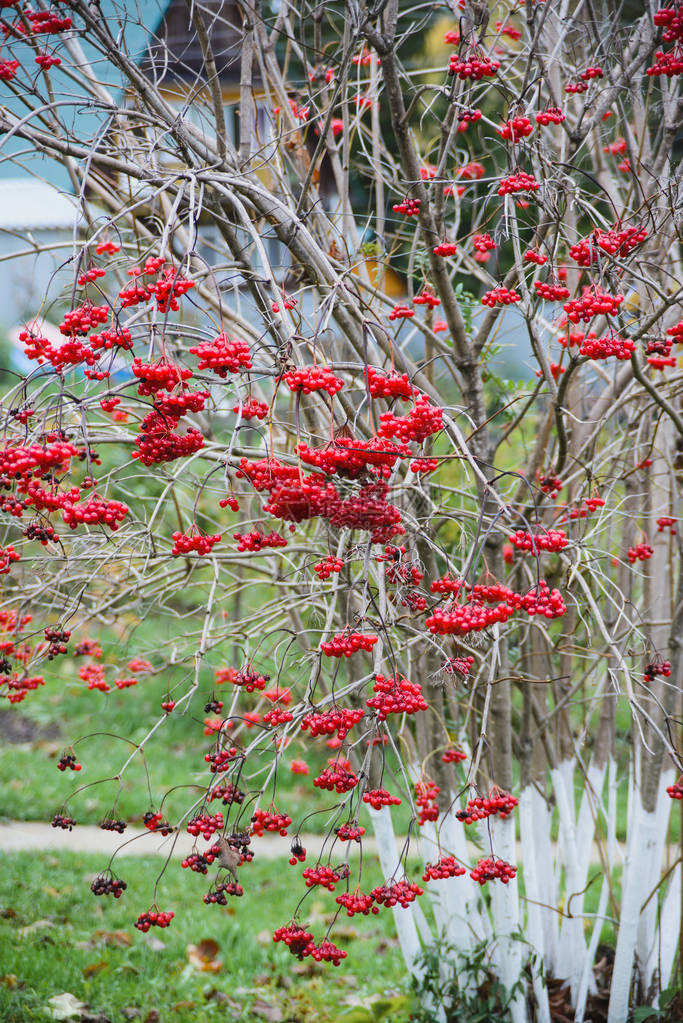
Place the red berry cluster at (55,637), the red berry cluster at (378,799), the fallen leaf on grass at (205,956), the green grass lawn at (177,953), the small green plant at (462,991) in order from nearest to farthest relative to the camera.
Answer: the red berry cluster at (378,799) < the red berry cluster at (55,637) < the small green plant at (462,991) < the green grass lawn at (177,953) < the fallen leaf on grass at (205,956)

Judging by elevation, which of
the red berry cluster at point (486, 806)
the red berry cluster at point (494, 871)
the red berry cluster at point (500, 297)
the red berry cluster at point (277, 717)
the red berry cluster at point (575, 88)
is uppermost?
the red berry cluster at point (575, 88)

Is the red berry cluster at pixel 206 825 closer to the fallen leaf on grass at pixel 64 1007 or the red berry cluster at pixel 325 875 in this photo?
the red berry cluster at pixel 325 875

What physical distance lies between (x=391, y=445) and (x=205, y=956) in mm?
3976

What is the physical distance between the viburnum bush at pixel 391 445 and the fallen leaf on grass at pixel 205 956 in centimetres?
135

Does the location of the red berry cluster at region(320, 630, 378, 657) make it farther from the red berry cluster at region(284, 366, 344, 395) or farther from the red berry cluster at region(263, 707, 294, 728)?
the red berry cluster at region(284, 366, 344, 395)

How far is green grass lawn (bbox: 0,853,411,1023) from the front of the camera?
13.8ft

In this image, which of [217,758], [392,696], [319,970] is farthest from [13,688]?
[319,970]

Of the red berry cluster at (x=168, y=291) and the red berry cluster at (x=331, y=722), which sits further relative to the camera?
the red berry cluster at (x=331, y=722)

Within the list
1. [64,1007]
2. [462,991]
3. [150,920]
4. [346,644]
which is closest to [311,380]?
[346,644]

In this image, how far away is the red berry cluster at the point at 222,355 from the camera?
2.01 meters

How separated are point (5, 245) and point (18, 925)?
497 inches

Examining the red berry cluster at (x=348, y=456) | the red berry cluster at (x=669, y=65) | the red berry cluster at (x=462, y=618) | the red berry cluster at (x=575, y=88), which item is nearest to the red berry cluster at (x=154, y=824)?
the red berry cluster at (x=462, y=618)

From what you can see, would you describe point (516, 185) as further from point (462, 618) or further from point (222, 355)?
point (462, 618)

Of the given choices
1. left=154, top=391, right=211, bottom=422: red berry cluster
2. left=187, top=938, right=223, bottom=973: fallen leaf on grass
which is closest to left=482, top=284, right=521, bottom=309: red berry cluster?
left=154, top=391, right=211, bottom=422: red berry cluster
